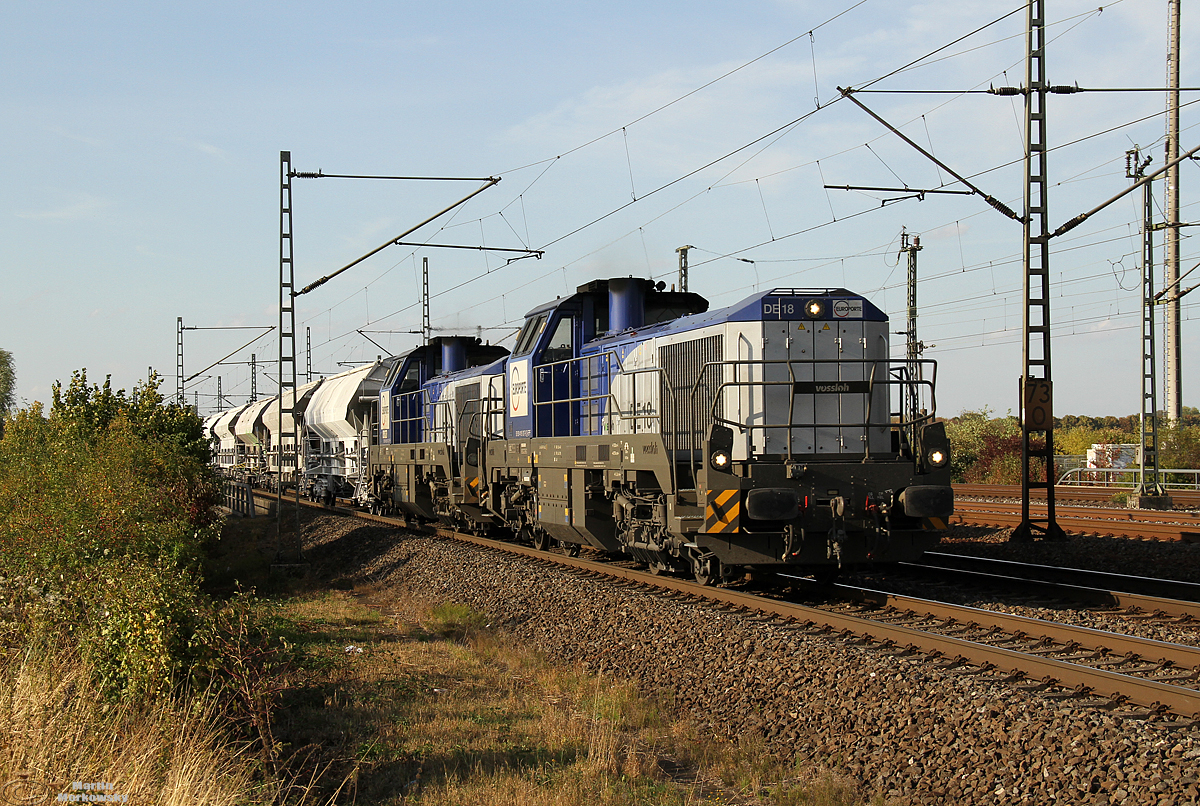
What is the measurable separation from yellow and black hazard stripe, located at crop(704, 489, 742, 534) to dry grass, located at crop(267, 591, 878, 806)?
2.03 metres

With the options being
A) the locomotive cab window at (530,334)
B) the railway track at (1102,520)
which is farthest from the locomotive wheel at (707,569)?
the railway track at (1102,520)

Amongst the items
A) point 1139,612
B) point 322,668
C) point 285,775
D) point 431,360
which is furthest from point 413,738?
point 431,360

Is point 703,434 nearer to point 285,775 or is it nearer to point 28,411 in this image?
point 285,775

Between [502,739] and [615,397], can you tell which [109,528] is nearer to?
[615,397]

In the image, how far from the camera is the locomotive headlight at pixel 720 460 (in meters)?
9.48

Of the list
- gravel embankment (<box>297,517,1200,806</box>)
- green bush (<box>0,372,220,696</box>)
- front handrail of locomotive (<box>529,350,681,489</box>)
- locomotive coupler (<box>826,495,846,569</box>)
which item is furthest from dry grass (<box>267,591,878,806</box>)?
locomotive coupler (<box>826,495,846,569</box>)

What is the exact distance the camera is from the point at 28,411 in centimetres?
2180

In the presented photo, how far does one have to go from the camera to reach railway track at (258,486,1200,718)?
6205 mm

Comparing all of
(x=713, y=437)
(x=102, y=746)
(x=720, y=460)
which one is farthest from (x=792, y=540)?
(x=102, y=746)

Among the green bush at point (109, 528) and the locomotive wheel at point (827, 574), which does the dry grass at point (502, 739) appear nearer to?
the green bush at point (109, 528)

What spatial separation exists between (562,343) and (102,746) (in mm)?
9607

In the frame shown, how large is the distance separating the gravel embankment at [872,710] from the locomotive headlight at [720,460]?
4.69ft

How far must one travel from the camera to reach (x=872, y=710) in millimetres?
6359

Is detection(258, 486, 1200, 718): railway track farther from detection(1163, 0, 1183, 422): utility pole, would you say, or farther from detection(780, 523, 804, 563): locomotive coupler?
detection(1163, 0, 1183, 422): utility pole
